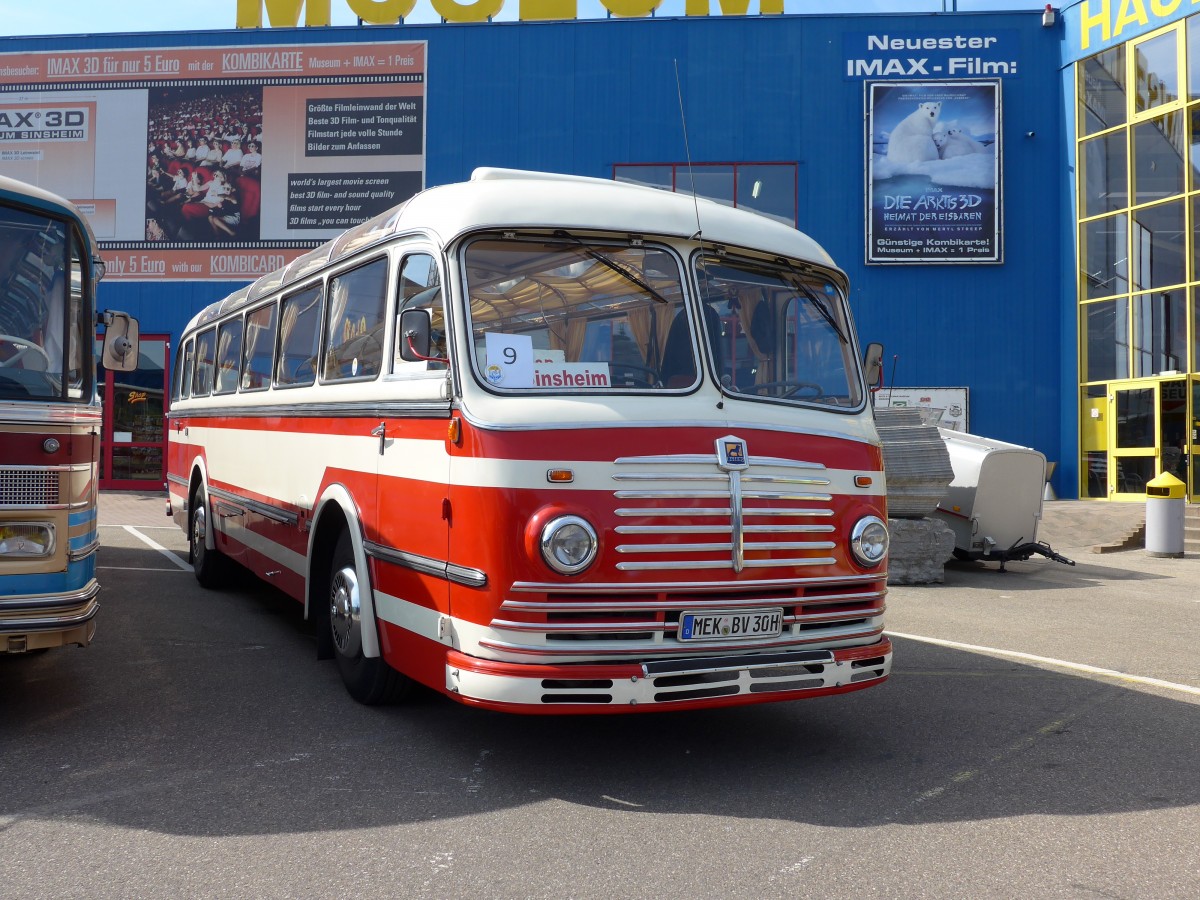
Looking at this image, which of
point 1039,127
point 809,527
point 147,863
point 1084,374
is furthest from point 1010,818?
point 1039,127

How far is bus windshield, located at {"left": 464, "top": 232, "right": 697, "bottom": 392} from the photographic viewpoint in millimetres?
4855

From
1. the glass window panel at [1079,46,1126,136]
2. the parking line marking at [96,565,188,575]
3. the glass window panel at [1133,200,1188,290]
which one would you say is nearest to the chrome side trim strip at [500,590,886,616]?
the parking line marking at [96,565,188,575]

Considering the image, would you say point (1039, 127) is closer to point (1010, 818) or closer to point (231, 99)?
point (231, 99)

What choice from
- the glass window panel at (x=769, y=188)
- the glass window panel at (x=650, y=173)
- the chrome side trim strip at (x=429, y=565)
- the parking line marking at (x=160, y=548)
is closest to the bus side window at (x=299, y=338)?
the chrome side trim strip at (x=429, y=565)

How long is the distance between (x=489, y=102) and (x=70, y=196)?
967 centimetres

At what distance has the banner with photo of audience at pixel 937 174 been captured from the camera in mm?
22953

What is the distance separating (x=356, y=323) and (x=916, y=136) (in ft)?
64.4

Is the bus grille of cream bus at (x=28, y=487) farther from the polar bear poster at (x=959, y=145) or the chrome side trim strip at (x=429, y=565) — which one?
the polar bear poster at (x=959, y=145)

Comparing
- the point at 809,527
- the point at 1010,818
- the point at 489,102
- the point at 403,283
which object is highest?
the point at 489,102

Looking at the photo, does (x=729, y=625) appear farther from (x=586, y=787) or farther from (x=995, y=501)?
(x=995, y=501)

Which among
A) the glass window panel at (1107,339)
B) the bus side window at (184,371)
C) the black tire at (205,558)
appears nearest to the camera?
the black tire at (205,558)

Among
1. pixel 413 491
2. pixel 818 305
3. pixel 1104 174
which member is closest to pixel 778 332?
pixel 818 305

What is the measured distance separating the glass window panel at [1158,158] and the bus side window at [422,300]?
19.7 meters

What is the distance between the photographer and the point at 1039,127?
75.6ft
